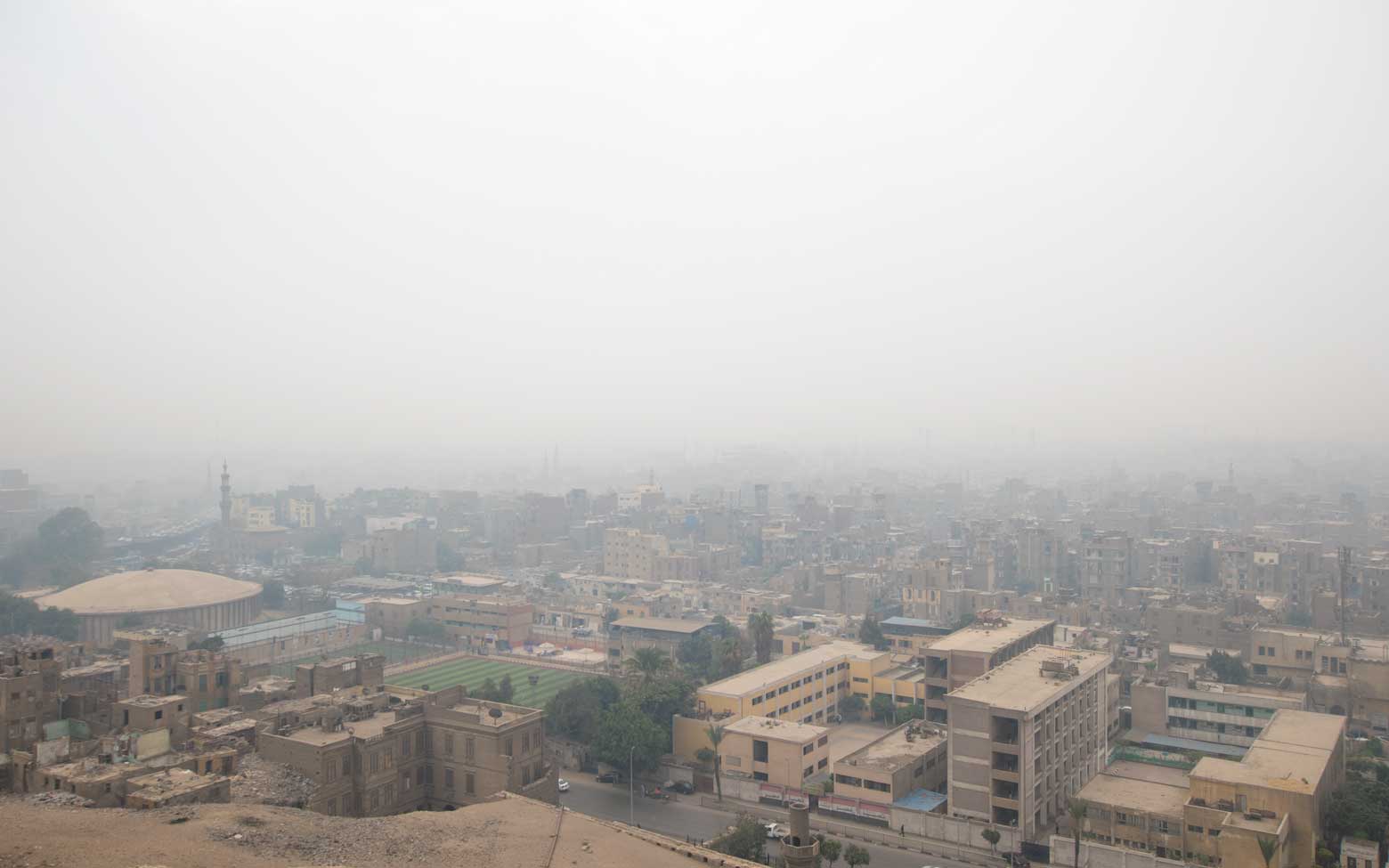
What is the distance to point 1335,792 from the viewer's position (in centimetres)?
1109

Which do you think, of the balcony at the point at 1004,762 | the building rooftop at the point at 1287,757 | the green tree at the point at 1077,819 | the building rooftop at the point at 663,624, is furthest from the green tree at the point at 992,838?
the building rooftop at the point at 663,624

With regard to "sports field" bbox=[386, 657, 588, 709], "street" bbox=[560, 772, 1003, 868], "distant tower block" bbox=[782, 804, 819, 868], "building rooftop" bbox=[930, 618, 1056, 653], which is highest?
"distant tower block" bbox=[782, 804, 819, 868]

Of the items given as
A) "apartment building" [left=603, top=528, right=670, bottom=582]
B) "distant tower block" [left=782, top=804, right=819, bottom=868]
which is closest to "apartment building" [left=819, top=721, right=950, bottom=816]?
"distant tower block" [left=782, top=804, right=819, bottom=868]

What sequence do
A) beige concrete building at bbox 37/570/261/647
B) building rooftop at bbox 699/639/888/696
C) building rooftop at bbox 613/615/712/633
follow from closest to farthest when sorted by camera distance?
building rooftop at bbox 699/639/888/696, building rooftop at bbox 613/615/712/633, beige concrete building at bbox 37/570/261/647

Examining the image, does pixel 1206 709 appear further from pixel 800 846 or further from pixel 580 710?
pixel 800 846

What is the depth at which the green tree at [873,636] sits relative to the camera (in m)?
19.7

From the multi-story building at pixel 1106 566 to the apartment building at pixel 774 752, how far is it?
59.2 feet

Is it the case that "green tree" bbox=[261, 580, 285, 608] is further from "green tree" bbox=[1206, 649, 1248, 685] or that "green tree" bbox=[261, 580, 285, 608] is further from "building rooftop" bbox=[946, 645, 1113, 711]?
"green tree" bbox=[1206, 649, 1248, 685]

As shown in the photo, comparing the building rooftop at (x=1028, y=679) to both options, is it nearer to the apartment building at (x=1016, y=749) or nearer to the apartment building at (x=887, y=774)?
the apartment building at (x=1016, y=749)

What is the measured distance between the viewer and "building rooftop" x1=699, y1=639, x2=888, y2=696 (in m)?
14.8

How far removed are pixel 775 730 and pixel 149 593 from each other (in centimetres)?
1864

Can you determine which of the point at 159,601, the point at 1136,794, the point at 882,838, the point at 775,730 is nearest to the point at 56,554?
the point at 159,601

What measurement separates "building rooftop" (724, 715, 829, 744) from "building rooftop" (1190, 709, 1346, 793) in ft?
14.7

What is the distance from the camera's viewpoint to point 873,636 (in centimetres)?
1975
